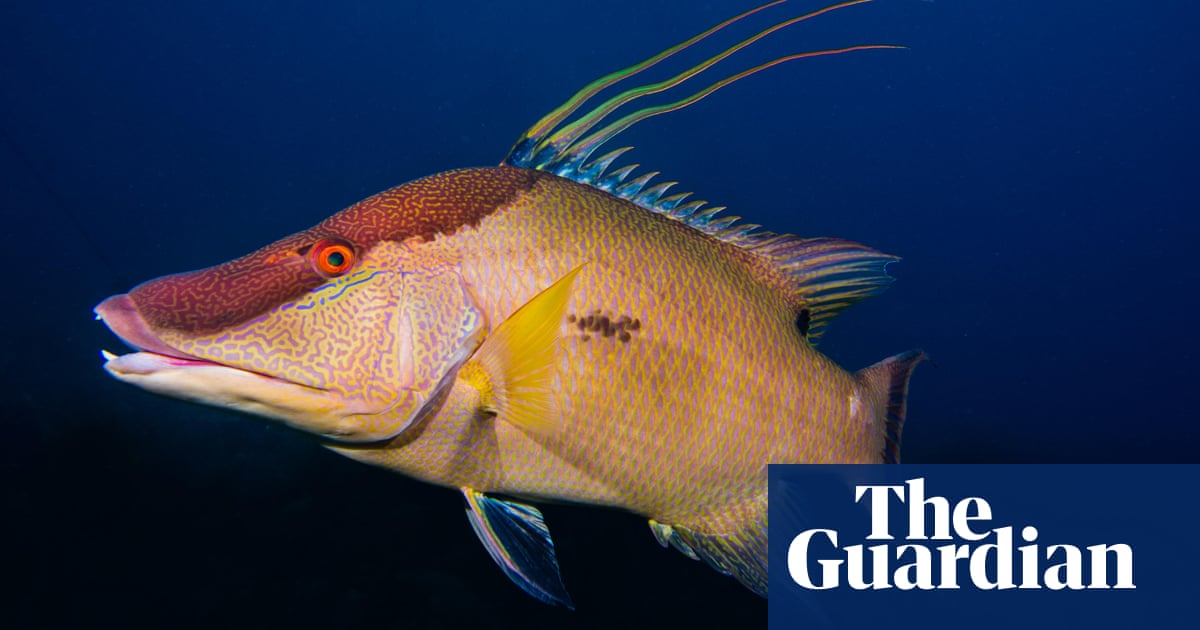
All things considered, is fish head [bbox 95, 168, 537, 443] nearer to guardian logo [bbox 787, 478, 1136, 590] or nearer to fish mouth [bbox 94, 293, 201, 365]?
fish mouth [bbox 94, 293, 201, 365]

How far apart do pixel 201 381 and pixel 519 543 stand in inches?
35.8

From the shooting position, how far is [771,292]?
193cm

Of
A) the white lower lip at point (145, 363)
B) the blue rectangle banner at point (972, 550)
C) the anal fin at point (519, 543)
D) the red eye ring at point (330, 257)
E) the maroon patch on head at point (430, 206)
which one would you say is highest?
the maroon patch on head at point (430, 206)

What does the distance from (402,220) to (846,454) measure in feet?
5.22

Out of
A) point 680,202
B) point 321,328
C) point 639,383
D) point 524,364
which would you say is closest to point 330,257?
point 321,328

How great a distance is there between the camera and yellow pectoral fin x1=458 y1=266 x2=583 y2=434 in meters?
1.33

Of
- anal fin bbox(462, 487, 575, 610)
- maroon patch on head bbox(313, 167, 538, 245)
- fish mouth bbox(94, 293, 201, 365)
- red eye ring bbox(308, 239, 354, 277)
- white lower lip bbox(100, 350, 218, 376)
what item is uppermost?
maroon patch on head bbox(313, 167, 538, 245)

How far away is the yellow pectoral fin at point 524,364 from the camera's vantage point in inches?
52.5

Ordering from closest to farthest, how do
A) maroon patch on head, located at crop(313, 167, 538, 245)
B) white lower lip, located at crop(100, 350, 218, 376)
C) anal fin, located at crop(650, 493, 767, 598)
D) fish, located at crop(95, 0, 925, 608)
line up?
1. white lower lip, located at crop(100, 350, 218, 376)
2. fish, located at crop(95, 0, 925, 608)
3. maroon patch on head, located at crop(313, 167, 538, 245)
4. anal fin, located at crop(650, 493, 767, 598)

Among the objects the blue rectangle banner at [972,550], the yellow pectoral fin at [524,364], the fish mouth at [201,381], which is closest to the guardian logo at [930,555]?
the blue rectangle banner at [972,550]

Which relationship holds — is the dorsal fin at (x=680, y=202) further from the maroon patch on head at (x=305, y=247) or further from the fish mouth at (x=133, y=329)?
the fish mouth at (x=133, y=329)

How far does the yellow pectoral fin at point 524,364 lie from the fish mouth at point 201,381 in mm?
320

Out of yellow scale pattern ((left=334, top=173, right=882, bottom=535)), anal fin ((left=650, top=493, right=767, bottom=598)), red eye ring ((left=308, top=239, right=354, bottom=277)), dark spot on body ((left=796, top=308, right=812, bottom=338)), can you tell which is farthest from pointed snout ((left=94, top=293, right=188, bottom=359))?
dark spot on body ((left=796, top=308, right=812, bottom=338))

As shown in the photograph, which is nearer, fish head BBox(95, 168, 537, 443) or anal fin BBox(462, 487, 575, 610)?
fish head BBox(95, 168, 537, 443)
